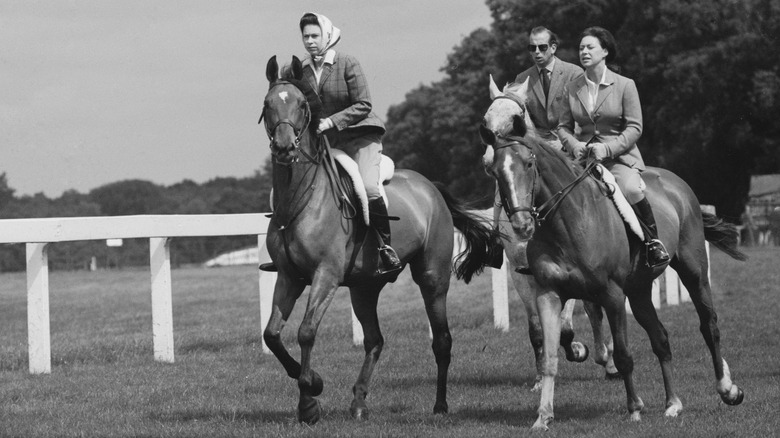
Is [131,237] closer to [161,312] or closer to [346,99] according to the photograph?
[161,312]

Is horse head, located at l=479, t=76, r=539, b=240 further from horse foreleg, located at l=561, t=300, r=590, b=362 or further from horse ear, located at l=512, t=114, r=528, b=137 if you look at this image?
horse foreleg, located at l=561, t=300, r=590, b=362

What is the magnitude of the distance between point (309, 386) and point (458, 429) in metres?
1.10

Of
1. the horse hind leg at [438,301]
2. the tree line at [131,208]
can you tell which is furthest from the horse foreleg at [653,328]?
the tree line at [131,208]

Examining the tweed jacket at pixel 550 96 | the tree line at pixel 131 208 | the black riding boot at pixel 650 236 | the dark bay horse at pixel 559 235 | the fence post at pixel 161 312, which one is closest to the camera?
the dark bay horse at pixel 559 235

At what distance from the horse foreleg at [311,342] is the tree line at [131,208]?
20.1 meters

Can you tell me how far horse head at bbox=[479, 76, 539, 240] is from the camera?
24.8 ft

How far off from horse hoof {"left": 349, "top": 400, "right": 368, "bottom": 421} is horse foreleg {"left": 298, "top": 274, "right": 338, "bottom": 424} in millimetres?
425

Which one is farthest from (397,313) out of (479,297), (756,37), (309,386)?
(756,37)

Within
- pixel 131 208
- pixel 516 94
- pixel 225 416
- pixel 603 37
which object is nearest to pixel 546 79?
pixel 603 37

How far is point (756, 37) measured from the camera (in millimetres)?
43188

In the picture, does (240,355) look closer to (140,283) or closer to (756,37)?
(140,283)

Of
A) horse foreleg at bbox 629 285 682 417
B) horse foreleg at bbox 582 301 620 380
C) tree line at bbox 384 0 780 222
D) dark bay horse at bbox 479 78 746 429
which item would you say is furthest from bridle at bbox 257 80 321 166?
tree line at bbox 384 0 780 222

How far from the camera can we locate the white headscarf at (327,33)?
8883mm

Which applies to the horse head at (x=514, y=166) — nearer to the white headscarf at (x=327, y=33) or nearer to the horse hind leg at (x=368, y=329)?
the white headscarf at (x=327, y=33)
